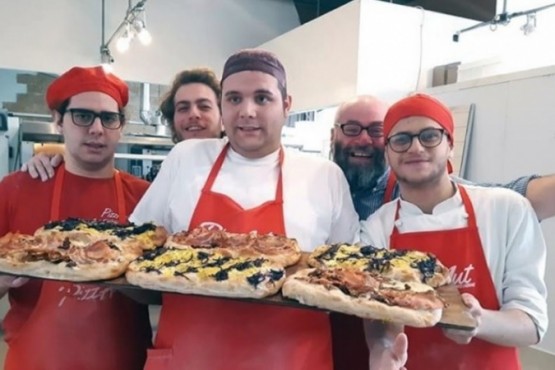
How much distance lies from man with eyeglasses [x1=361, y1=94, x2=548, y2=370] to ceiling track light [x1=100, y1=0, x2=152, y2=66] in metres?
3.00

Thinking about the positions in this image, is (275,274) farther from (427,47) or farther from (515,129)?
(427,47)

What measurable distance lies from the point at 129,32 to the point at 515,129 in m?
3.26

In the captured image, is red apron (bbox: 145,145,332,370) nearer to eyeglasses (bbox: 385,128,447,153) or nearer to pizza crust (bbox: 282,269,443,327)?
pizza crust (bbox: 282,269,443,327)

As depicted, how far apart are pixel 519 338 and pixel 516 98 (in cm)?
253

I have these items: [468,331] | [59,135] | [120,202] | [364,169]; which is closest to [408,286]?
[468,331]

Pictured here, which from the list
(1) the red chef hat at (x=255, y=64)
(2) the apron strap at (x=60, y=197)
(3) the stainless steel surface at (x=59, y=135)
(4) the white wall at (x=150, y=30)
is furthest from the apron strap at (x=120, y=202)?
(4) the white wall at (x=150, y=30)

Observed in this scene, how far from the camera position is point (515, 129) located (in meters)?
3.25

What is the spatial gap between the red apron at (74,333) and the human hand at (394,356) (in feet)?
2.53

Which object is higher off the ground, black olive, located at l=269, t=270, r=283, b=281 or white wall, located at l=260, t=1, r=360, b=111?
white wall, located at l=260, t=1, r=360, b=111

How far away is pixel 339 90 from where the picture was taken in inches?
156

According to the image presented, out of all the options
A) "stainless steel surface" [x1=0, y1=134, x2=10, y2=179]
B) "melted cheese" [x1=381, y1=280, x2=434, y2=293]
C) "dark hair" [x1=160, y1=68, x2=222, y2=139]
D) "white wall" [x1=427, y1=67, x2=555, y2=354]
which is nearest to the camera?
"melted cheese" [x1=381, y1=280, x2=434, y2=293]

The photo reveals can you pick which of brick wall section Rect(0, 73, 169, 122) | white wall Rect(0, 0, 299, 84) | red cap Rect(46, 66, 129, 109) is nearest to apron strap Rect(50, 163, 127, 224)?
red cap Rect(46, 66, 129, 109)

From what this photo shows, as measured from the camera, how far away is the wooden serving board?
0.97m

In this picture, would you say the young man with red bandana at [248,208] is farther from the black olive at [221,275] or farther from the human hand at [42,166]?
the human hand at [42,166]
